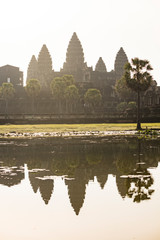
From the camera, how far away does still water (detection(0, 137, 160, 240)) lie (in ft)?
24.3

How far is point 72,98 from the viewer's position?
136375mm

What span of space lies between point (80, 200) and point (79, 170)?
16.0ft

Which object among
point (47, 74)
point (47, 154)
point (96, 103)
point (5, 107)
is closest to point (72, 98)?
point (96, 103)

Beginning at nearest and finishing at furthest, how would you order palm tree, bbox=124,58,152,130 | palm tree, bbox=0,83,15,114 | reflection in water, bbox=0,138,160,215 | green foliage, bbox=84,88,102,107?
1. reflection in water, bbox=0,138,160,215
2. palm tree, bbox=124,58,152,130
3. green foliage, bbox=84,88,102,107
4. palm tree, bbox=0,83,15,114

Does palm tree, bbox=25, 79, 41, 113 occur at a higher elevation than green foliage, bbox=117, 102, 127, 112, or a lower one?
higher

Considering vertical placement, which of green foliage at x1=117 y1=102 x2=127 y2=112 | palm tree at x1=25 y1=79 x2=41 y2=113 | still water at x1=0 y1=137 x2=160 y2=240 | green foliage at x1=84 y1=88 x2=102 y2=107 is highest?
palm tree at x1=25 y1=79 x2=41 y2=113

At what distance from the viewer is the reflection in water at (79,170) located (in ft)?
35.0

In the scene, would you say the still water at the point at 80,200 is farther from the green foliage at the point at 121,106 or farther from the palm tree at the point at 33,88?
the green foliage at the point at 121,106

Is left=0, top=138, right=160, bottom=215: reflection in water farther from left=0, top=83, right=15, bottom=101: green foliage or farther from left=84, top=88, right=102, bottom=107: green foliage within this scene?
left=0, top=83, right=15, bottom=101: green foliage

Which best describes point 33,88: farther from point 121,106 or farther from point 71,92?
point 121,106

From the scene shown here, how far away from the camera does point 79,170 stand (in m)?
14.5

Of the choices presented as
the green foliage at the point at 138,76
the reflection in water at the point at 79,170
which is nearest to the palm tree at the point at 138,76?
the green foliage at the point at 138,76

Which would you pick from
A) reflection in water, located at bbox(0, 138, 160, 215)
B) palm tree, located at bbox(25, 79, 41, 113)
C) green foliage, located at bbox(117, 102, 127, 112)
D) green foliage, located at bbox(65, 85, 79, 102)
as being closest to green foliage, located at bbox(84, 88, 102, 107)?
green foliage, located at bbox(117, 102, 127, 112)

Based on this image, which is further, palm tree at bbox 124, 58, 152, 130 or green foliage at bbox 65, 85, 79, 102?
green foliage at bbox 65, 85, 79, 102
